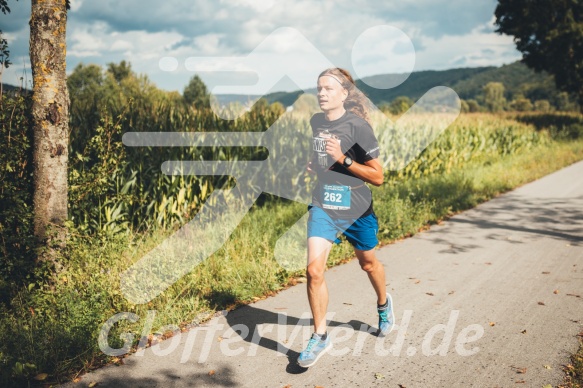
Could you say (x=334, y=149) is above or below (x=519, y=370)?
above

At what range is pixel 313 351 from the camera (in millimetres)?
3525

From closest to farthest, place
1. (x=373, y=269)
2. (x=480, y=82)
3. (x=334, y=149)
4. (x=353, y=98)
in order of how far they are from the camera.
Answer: (x=334, y=149)
(x=353, y=98)
(x=373, y=269)
(x=480, y=82)

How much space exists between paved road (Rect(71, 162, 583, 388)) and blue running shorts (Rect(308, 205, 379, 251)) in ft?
2.88

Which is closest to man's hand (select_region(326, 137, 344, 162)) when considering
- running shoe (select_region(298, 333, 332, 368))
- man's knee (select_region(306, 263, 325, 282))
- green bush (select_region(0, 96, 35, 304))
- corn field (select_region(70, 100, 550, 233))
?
man's knee (select_region(306, 263, 325, 282))

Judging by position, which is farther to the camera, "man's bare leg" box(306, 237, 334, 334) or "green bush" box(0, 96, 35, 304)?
"green bush" box(0, 96, 35, 304)

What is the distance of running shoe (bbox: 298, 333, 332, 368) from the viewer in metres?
3.45

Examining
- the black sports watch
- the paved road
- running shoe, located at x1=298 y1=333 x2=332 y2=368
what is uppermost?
the black sports watch

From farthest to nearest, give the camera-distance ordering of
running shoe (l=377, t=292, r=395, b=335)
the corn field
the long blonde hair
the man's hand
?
1. the corn field
2. running shoe (l=377, t=292, r=395, b=335)
3. the long blonde hair
4. the man's hand

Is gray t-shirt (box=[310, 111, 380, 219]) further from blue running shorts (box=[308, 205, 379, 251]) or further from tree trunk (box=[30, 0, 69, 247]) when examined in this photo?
tree trunk (box=[30, 0, 69, 247])

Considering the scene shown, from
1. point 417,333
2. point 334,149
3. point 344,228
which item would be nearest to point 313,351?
point 344,228

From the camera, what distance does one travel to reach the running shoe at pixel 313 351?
3.45m

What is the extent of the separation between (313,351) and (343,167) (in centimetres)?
141

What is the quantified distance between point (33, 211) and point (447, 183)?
9.27 metres

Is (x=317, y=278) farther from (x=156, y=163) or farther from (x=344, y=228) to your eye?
(x=156, y=163)
